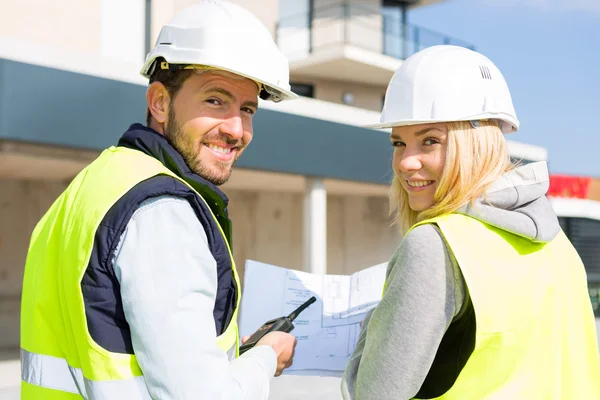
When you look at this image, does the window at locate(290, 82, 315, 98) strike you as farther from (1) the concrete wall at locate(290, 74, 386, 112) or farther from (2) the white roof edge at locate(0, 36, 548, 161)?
(2) the white roof edge at locate(0, 36, 548, 161)

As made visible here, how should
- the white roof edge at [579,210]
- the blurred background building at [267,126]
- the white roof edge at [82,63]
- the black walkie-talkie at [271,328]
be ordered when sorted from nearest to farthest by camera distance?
the black walkie-talkie at [271,328]
the white roof edge at [82,63]
the blurred background building at [267,126]
the white roof edge at [579,210]

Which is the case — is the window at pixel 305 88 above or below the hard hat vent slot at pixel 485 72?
above

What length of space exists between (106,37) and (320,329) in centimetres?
972

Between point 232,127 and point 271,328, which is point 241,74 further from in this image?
point 271,328

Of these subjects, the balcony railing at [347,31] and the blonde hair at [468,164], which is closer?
the blonde hair at [468,164]

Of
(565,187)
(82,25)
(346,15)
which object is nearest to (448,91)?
(82,25)

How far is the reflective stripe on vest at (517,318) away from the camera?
1589 mm

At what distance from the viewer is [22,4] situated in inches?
393

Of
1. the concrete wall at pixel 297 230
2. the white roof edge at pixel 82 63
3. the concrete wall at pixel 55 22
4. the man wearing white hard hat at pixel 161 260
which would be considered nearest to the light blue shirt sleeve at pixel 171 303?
the man wearing white hard hat at pixel 161 260

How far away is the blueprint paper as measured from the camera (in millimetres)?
2365

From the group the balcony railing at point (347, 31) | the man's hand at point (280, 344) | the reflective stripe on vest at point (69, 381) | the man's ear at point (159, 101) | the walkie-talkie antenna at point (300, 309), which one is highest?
the balcony railing at point (347, 31)

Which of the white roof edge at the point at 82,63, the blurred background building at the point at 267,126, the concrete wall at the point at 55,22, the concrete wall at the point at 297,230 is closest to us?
the white roof edge at the point at 82,63

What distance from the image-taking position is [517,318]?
162cm

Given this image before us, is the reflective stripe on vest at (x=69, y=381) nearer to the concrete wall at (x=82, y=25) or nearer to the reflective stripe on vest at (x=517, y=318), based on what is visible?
the reflective stripe on vest at (x=517, y=318)
